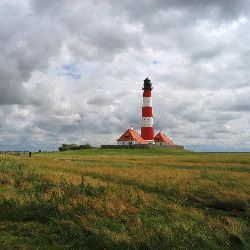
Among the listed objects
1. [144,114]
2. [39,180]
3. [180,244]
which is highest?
[144,114]

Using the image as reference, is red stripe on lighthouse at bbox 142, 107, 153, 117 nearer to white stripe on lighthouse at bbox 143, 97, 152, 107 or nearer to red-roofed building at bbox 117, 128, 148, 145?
white stripe on lighthouse at bbox 143, 97, 152, 107

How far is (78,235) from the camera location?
685 inches

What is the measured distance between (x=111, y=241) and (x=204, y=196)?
444 inches

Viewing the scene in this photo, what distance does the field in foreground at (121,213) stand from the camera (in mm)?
17016

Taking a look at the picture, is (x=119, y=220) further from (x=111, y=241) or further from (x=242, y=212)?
(x=242, y=212)

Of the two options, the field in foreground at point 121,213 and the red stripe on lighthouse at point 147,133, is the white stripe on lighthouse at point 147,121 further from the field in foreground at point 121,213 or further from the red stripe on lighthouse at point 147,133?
the field in foreground at point 121,213

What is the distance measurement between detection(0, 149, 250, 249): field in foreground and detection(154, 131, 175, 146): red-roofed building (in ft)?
297

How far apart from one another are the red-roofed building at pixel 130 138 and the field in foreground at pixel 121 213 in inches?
3091

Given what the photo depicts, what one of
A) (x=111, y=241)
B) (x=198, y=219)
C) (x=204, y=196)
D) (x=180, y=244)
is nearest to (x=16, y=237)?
(x=111, y=241)

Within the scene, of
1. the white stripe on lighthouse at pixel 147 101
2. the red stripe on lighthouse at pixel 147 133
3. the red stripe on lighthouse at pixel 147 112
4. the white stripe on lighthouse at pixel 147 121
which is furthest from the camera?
the red stripe on lighthouse at pixel 147 133

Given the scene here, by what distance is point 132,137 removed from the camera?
110938 millimetres

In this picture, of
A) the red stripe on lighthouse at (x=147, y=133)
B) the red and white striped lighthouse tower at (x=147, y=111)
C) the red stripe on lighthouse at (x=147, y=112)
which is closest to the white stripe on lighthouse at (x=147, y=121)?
the red and white striped lighthouse tower at (x=147, y=111)

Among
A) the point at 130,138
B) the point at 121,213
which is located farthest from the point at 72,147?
the point at 121,213

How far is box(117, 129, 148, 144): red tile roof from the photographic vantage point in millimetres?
109881
